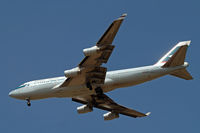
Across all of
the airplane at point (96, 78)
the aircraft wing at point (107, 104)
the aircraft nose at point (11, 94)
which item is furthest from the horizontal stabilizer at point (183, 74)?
the aircraft nose at point (11, 94)

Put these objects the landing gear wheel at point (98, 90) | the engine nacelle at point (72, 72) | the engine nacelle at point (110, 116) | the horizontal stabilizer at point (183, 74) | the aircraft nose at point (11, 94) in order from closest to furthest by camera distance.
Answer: the engine nacelle at point (72, 72) → the horizontal stabilizer at point (183, 74) → the landing gear wheel at point (98, 90) → the aircraft nose at point (11, 94) → the engine nacelle at point (110, 116)

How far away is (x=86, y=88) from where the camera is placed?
52.0 meters

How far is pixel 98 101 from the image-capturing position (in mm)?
57562

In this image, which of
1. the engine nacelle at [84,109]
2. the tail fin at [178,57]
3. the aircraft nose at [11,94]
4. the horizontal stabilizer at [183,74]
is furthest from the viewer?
the engine nacelle at [84,109]

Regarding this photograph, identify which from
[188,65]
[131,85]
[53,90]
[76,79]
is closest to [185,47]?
[188,65]

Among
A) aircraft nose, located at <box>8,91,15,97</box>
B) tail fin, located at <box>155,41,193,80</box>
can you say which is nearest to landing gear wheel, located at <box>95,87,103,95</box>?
tail fin, located at <box>155,41,193,80</box>

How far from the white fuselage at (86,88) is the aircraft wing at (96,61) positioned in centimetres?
88

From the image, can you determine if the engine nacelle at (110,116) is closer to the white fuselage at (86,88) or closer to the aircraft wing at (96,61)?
the white fuselage at (86,88)

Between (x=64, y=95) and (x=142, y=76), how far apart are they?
921 centimetres

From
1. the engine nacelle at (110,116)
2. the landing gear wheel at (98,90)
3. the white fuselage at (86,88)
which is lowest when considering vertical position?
the engine nacelle at (110,116)

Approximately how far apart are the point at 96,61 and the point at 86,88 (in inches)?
203

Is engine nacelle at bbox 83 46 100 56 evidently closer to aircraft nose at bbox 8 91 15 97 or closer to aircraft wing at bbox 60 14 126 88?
aircraft wing at bbox 60 14 126 88

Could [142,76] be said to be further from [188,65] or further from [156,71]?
[188,65]

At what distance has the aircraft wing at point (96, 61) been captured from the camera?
142 ft
